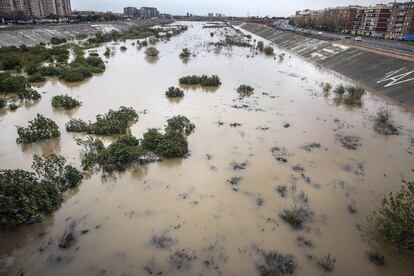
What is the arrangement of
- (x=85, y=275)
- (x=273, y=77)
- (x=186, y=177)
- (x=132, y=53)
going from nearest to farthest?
(x=85, y=275) → (x=186, y=177) → (x=273, y=77) → (x=132, y=53)

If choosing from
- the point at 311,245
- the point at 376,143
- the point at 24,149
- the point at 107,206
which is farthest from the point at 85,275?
the point at 376,143


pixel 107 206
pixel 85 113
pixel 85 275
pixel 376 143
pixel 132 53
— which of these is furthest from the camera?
pixel 132 53

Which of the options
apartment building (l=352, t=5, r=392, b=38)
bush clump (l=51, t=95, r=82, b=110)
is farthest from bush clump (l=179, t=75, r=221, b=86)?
apartment building (l=352, t=5, r=392, b=38)

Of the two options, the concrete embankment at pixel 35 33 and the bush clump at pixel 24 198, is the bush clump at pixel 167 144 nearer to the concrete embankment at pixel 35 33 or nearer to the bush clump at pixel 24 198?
the bush clump at pixel 24 198

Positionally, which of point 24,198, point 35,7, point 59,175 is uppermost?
point 35,7

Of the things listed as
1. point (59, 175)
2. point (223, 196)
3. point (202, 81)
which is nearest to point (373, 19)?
point (202, 81)

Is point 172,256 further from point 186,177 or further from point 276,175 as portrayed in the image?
point 276,175

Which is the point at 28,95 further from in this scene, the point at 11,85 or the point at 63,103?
the point at 63,103
